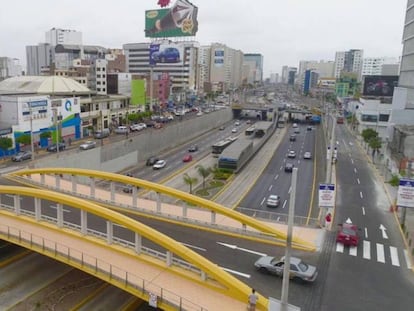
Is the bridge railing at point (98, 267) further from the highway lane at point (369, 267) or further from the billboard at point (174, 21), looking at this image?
the billboard at point (174, 21)

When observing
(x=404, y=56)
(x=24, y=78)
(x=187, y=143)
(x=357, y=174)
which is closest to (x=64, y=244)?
(x=357, y=174)

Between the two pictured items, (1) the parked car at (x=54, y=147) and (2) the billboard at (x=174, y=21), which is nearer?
(1) the parked car at (x=54, y=147)

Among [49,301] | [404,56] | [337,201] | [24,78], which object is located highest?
[404,56]

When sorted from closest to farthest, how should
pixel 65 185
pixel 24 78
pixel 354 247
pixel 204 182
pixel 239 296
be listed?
pixel 239 296 < pixel 354 247 < pixel 65 185 < pixel 204 182 < pixel 24 78

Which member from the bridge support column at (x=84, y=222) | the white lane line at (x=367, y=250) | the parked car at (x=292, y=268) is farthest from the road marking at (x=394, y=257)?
the bridge support column at (x=84, y=222)

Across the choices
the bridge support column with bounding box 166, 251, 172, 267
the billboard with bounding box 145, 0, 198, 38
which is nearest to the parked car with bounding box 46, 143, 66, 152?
the bridge support column with bounding box 166, 251, 172, 267

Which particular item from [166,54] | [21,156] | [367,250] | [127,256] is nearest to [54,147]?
[21,156]

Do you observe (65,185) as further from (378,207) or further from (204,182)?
(378,207)

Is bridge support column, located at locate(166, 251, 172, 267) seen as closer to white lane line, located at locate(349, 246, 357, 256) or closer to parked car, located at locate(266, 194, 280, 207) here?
white lane line, located at locate(349, 246, 357, 256)
